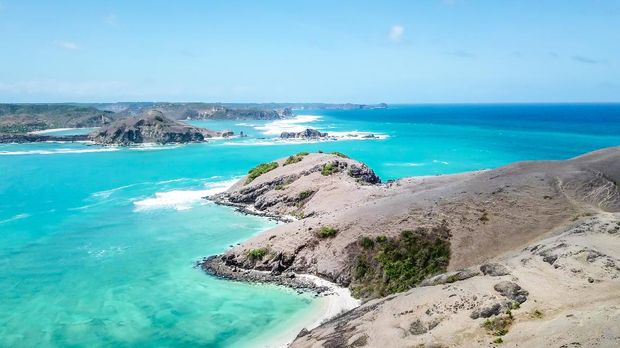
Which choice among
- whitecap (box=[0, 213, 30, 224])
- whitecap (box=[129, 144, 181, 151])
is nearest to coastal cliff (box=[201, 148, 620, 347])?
whitecap (box=[0, 213, 30, 224])

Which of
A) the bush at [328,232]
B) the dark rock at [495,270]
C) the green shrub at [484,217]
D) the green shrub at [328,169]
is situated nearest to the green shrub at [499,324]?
the dark rock at [495,270]

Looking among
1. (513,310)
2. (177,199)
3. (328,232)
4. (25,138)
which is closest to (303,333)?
(513,310)

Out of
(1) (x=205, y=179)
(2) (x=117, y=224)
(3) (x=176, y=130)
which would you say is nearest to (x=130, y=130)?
(3) (x=176, y=130)

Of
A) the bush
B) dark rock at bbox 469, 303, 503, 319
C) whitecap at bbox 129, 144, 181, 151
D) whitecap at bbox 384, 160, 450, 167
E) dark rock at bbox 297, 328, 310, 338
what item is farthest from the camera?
whitecap at bbox 129, 144, 181, 151

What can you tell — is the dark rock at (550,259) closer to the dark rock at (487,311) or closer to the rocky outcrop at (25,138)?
the dark rock at (487,311)

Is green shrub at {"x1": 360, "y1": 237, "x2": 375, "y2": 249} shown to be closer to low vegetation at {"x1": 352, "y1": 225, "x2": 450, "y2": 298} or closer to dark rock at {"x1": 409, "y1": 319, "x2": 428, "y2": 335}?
low vegetation at {"x1": 352, "y1": 225, "x2": 450, "y2": 298}

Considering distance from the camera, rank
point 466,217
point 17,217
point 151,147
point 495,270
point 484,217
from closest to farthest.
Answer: point 495,270
point 484,217
point 466,217
point 17,217
point 151,147

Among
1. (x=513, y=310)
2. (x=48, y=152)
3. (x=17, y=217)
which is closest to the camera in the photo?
(x=513, y=310)

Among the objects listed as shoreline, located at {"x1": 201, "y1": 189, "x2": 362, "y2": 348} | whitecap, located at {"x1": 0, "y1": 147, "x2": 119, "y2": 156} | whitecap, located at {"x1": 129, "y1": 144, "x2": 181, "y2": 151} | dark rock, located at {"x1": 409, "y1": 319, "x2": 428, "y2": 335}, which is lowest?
shoreline, located at {"x1": 201, "y1": 189, "x2": 362, "y2": 348}

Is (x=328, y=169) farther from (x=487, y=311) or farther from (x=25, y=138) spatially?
(x=25, y=138)
